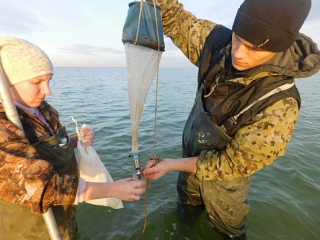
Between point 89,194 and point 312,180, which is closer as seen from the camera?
point 89,194

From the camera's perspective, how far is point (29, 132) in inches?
66.2

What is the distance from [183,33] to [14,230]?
2.84m

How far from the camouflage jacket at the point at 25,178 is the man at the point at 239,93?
1.03 m

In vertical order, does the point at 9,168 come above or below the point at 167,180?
above

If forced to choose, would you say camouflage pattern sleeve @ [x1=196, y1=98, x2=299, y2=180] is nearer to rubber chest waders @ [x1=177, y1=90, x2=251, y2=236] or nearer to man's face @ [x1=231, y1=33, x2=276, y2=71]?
rubber chest waders @ [x1=177, y1=90, x2=251, y2=236]

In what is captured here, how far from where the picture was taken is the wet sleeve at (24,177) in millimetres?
1239

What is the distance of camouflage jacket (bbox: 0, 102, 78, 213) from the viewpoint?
124 cm

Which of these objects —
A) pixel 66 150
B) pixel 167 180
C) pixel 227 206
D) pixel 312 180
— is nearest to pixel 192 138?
pixel 227 206

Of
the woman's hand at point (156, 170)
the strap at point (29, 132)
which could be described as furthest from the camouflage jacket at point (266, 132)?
the strap at point (29, 132)

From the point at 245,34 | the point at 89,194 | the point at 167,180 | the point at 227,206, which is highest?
the point at 245,34

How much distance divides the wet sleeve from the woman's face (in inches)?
14.4

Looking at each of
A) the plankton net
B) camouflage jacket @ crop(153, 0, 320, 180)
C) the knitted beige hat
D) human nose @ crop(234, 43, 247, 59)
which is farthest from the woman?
human nose @ crop(234, 43, 247, 59)

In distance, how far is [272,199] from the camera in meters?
4.03

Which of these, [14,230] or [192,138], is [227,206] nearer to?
[192,138]
